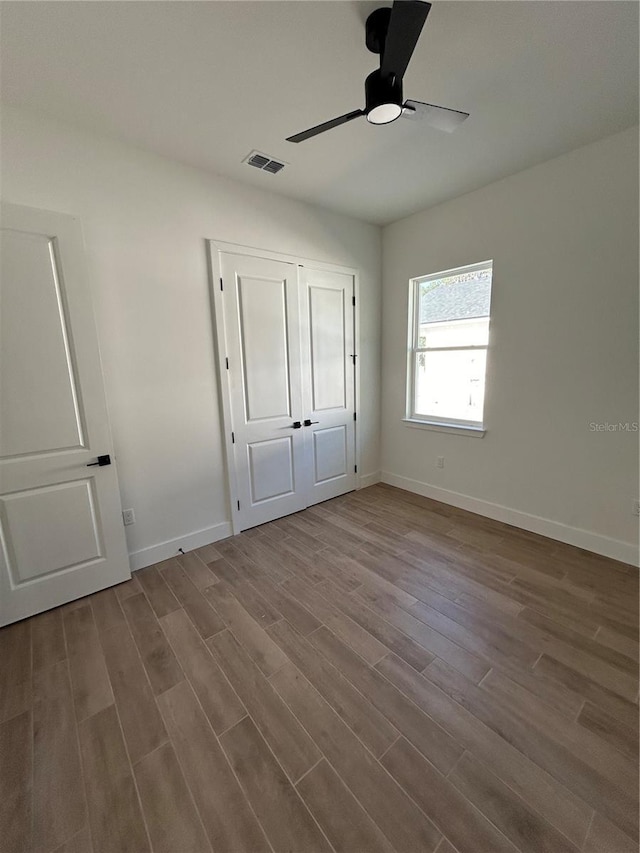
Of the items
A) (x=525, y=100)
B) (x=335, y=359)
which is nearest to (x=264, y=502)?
(x=335, y=359)

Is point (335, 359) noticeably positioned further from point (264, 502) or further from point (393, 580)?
point (393, 580)

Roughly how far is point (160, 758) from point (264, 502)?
76.1 inches

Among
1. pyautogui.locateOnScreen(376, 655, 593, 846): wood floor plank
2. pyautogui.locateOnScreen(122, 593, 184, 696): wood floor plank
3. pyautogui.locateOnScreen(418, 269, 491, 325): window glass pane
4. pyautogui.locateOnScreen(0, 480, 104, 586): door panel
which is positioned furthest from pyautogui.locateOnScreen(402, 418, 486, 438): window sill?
pyautogui.locateOnScreen(0, 480, 104, 586): door panel

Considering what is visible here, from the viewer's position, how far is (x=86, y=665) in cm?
173

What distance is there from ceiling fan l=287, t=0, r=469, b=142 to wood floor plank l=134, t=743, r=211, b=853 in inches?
107

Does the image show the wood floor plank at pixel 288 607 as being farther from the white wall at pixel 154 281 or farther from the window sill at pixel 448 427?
the window sill at pixel 448 427

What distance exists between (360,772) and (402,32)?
2731 mm

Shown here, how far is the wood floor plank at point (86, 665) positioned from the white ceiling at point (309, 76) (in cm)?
287

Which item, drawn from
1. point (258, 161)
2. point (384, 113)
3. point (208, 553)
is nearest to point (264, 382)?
point (208, 553)

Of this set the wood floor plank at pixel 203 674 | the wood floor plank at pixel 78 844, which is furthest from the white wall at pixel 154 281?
the wood floor plank at pixel 78 844

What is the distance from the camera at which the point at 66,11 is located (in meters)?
1.35

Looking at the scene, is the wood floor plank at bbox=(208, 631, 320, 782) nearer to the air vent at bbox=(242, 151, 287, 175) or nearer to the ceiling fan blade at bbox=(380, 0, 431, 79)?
the ceiling fan blade at bbox=(380, 0, 431, 79)

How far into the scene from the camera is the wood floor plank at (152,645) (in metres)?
1.63

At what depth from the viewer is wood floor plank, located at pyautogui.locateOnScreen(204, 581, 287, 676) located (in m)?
1.72
